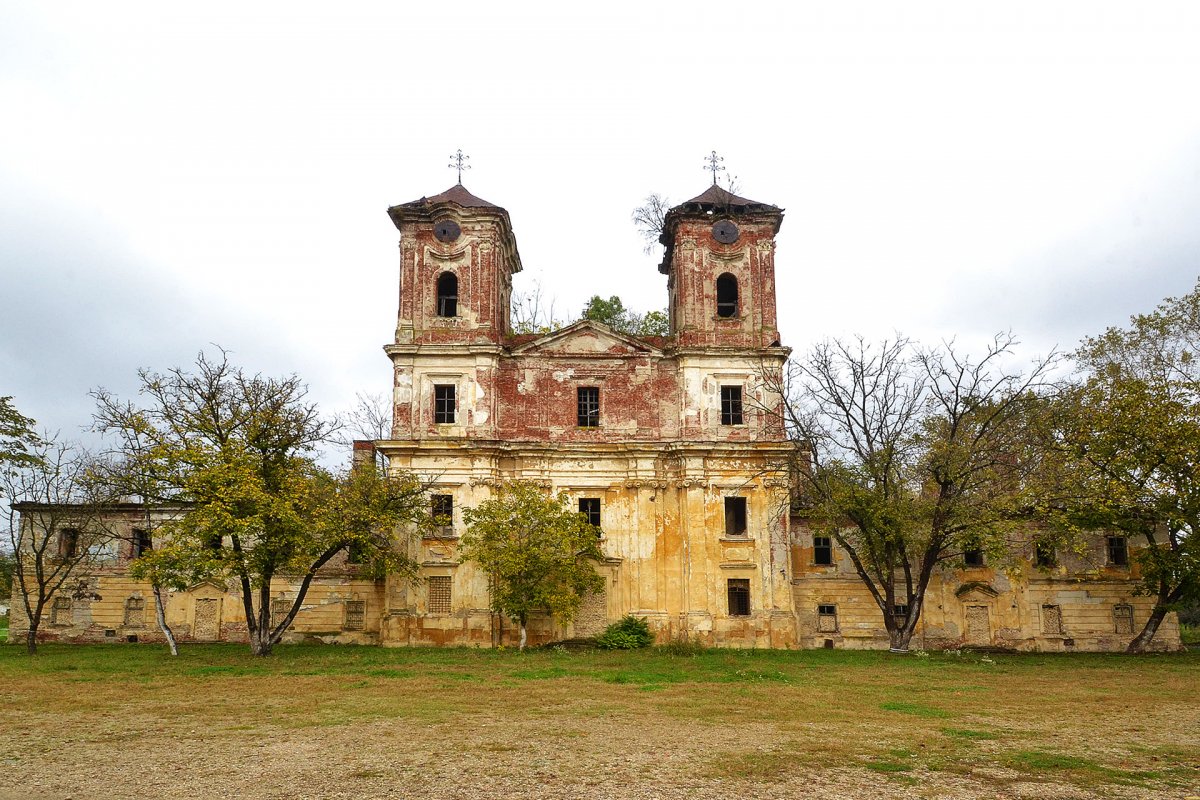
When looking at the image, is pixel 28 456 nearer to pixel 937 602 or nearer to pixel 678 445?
pixel 678 445

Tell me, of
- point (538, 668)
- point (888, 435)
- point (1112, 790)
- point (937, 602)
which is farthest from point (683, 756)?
point (937, 602)

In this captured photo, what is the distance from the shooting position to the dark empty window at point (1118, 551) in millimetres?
32406

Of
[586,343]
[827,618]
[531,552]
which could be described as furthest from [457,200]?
[827,618]

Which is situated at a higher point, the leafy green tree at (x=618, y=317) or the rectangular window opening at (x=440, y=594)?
the leafy green tree at (x=618, y=317)

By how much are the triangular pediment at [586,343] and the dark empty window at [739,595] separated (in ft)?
26.8

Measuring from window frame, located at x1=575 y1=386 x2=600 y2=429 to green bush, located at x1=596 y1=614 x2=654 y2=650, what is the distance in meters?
6.60

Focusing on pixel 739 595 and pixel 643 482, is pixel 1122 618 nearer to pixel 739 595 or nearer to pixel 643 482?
pixel 739 595

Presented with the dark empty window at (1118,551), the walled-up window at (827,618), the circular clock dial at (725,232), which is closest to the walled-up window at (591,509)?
the walled-up window at (827,618)

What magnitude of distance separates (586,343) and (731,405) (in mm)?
5426

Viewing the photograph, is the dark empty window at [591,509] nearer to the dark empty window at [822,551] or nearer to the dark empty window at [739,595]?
the dark empty window at [739,595]

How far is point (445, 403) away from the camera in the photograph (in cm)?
3111

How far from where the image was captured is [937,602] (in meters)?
31.4

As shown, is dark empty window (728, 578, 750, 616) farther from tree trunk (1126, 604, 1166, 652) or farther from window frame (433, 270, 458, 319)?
window frame (433, 270, 458, 319)

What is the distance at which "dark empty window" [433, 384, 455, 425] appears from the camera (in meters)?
31.0
